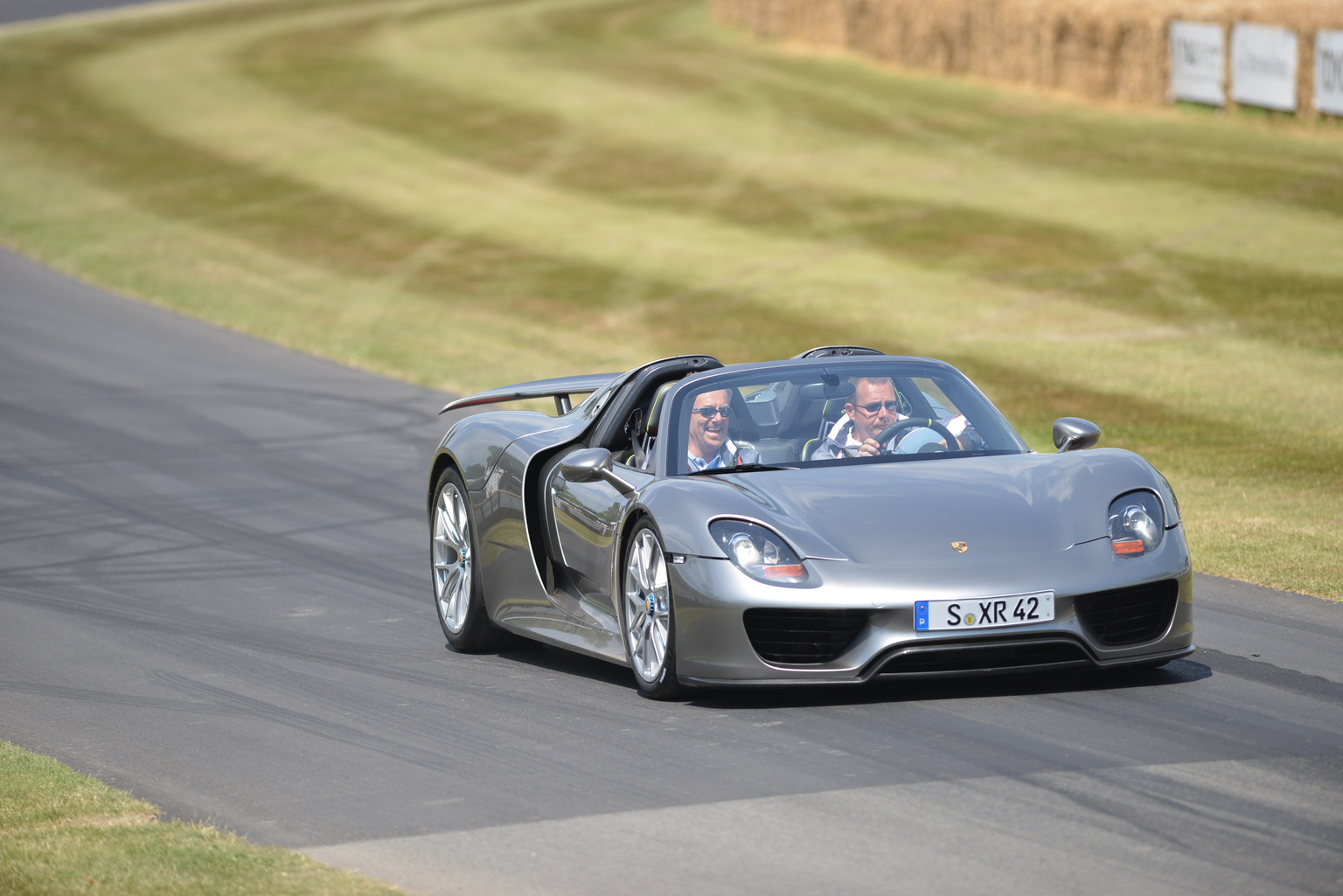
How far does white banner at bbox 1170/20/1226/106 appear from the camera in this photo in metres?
32.8

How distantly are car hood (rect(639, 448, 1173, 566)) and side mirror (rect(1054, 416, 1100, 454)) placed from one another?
0.38 meters

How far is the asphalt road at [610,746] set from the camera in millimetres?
5504

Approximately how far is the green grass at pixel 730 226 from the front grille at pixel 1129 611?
8.06 feet

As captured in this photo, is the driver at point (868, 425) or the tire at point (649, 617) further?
the driver at point (868, 425)

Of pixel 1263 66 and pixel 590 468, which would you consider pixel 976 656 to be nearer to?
pixel 590 468

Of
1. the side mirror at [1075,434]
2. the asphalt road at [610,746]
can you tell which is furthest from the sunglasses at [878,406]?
the asphalt road at [610,746]

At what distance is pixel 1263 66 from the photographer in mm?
31625

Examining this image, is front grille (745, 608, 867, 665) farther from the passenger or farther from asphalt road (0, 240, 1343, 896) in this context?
the passenger

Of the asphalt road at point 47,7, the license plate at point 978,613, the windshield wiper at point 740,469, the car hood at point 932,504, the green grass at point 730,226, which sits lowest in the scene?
the asphalt road at point 47,7

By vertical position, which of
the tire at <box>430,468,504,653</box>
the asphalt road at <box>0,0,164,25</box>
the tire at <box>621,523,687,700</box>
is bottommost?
the asphalt road at <box>0,0,164,25</box>

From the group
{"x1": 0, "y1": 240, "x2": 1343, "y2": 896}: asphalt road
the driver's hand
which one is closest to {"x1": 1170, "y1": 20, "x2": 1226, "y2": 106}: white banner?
{"x1": 0, "y1": 240, "x2": 1343, "y2": 896}: asphalt road

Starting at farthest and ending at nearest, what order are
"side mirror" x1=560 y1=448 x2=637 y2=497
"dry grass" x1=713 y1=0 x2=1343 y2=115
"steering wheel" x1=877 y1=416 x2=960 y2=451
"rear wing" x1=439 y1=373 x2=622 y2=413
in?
"dry grass" x1=713 y1=0 x2=1343 y2=115, "rear wing" x1=439 y1=373 x2=622 y2=413, "steering wheel" x1=877 y1=416 x2=960 y2=451, "side mirror" x1=560 y1=448 x2=637 y2=497

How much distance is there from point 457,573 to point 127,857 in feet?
13.7

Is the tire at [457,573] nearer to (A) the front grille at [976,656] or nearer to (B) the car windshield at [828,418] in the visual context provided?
(B) the car windshield at [828,418]
